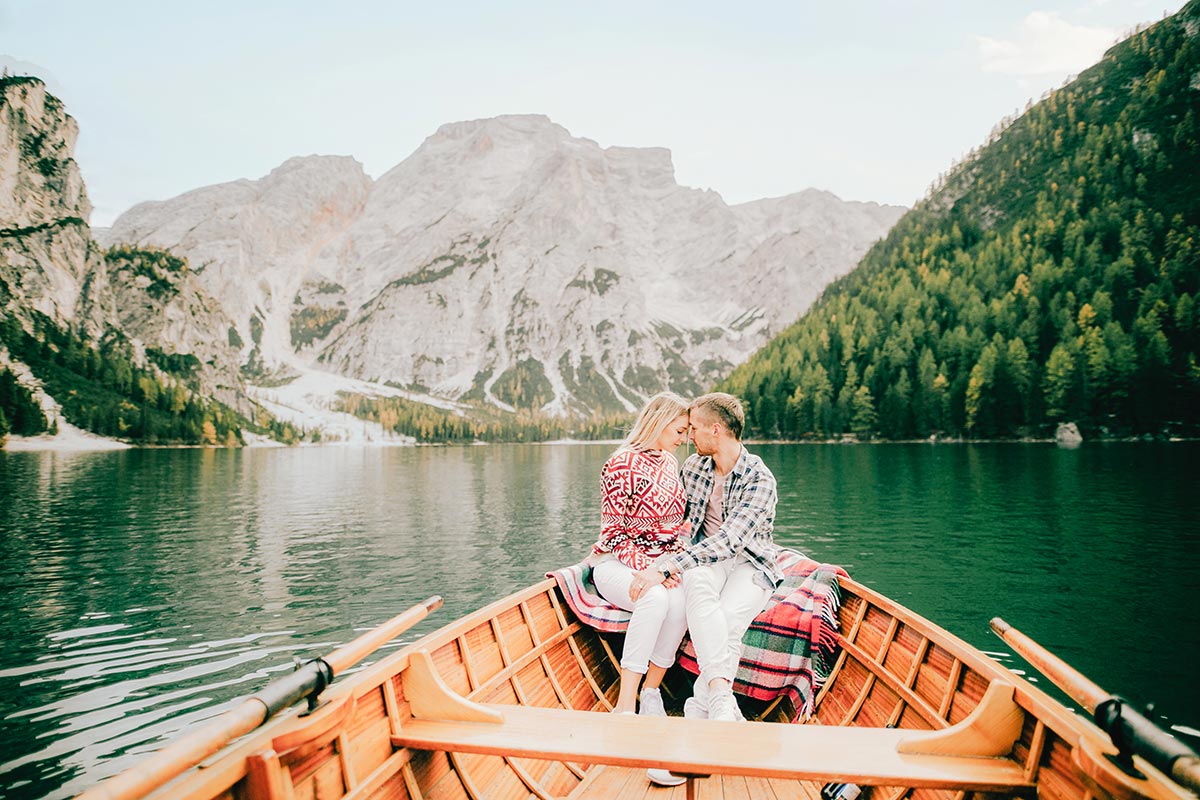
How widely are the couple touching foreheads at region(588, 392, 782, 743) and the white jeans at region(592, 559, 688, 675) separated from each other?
1cm

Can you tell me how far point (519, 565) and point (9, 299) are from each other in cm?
20091

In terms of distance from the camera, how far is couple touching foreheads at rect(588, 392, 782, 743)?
674 centimetres

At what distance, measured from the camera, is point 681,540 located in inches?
303

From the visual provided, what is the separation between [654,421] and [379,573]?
21056mm

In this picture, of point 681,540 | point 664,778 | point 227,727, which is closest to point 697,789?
point 664,778

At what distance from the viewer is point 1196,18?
472 ft

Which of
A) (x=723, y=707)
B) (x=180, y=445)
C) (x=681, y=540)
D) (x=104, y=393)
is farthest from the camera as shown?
(x=104, y=393)

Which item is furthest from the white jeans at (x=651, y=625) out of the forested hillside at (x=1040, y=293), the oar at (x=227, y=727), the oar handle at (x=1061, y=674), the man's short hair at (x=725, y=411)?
the forested hillside at (x=1040, y=293)

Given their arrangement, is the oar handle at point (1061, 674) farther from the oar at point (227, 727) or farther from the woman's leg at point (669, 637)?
the oar at point (227, 727)

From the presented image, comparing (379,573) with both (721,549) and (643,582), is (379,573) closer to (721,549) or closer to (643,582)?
(643,582)

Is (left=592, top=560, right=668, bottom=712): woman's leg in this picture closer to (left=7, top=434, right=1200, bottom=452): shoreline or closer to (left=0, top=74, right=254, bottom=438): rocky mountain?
(left=7, top=434, right=1200, bottom=452): shoreline

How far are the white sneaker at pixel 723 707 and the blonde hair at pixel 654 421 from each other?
2579 millimetres

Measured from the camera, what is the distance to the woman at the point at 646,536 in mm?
6766

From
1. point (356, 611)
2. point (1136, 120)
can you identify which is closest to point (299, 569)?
point (356, 611)
